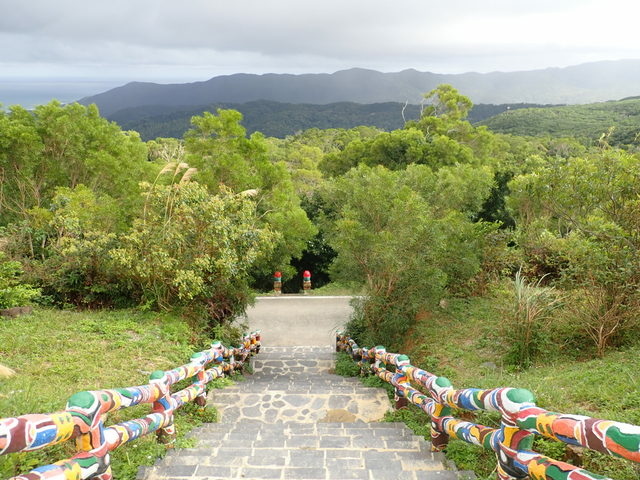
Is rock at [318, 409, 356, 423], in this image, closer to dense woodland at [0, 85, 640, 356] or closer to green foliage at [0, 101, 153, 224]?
dense woodland at [0, 85, 640, 356]

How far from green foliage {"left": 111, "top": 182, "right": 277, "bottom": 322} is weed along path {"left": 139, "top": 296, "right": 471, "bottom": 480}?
2040 mm

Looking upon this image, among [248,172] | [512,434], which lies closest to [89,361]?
[512,434]

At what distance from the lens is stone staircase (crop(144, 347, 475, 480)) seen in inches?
143

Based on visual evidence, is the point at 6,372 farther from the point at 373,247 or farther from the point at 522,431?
the point at 373,247

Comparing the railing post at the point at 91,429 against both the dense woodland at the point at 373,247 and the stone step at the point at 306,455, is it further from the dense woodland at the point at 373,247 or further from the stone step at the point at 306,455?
the dense woodland at the point at 373,247

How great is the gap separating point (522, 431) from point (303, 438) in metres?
2.42

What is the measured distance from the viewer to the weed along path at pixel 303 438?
11.9 feet

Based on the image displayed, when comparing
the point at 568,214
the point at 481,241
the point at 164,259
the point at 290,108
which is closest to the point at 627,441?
the point at 568,214

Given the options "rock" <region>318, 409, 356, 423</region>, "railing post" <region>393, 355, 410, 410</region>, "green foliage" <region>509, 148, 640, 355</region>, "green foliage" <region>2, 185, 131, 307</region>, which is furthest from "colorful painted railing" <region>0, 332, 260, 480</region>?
"green foliage" <region>509, 148, 640, 355</region>

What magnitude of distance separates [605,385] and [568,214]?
3.00 meters

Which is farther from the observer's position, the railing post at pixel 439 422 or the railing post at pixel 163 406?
the railing post at pixel 439 422

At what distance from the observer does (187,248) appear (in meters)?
8.23

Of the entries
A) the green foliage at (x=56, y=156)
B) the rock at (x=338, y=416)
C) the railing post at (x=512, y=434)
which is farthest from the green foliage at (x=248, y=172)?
the railing post at (x=512, y=434)

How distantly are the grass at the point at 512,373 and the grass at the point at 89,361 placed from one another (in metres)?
2.77
